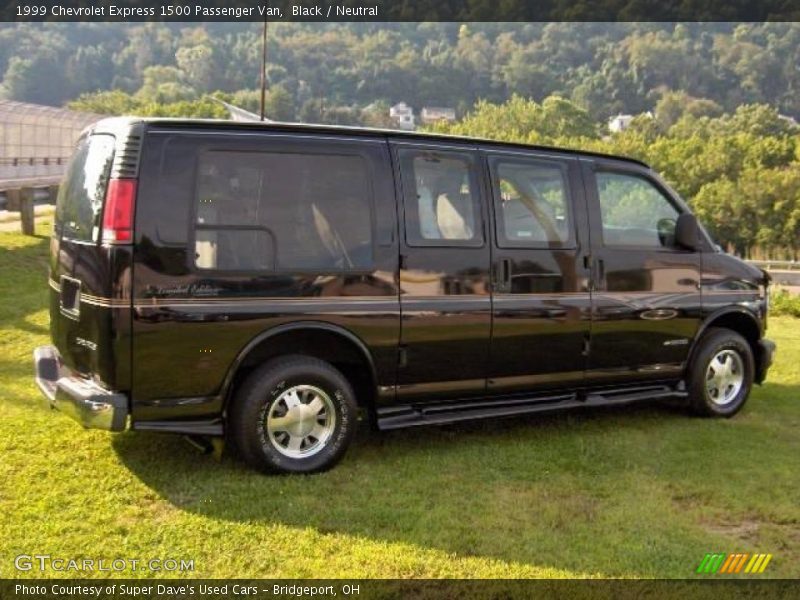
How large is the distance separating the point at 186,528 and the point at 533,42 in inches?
6211

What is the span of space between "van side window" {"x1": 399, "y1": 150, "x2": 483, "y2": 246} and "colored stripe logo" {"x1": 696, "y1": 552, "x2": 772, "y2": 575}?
7.78 ft

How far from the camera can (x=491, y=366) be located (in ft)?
17.9

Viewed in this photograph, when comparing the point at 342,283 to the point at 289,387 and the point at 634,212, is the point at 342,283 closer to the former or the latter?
the point at 289,387

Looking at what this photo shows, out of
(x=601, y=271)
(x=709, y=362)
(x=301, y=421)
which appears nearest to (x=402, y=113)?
(x=709, y=362)

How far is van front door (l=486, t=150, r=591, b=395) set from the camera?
548cm

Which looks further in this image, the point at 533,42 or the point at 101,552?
the point at 533,42

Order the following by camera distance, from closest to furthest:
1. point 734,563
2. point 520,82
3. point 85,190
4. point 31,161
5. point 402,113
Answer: point 734,563, point 85,190, point 31,161, point 402,113, point 520,82

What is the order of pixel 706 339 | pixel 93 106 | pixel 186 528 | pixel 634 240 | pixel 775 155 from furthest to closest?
pixel 93 106
pixel 775 155
pixel 706 339
pixel 634 240
pixel 186 528

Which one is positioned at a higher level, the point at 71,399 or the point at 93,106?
the point at 93,106

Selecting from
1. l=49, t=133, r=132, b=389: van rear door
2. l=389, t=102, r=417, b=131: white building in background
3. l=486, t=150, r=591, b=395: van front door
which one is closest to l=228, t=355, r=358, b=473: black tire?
l=49, t=133, r=132, b=389: van rear door

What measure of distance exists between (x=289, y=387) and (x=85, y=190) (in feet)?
5.24

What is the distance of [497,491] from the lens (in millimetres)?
4707

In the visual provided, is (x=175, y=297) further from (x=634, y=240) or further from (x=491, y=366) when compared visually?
(x=634, y=240)

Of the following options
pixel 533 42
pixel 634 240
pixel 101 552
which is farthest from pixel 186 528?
pixel 533 42
